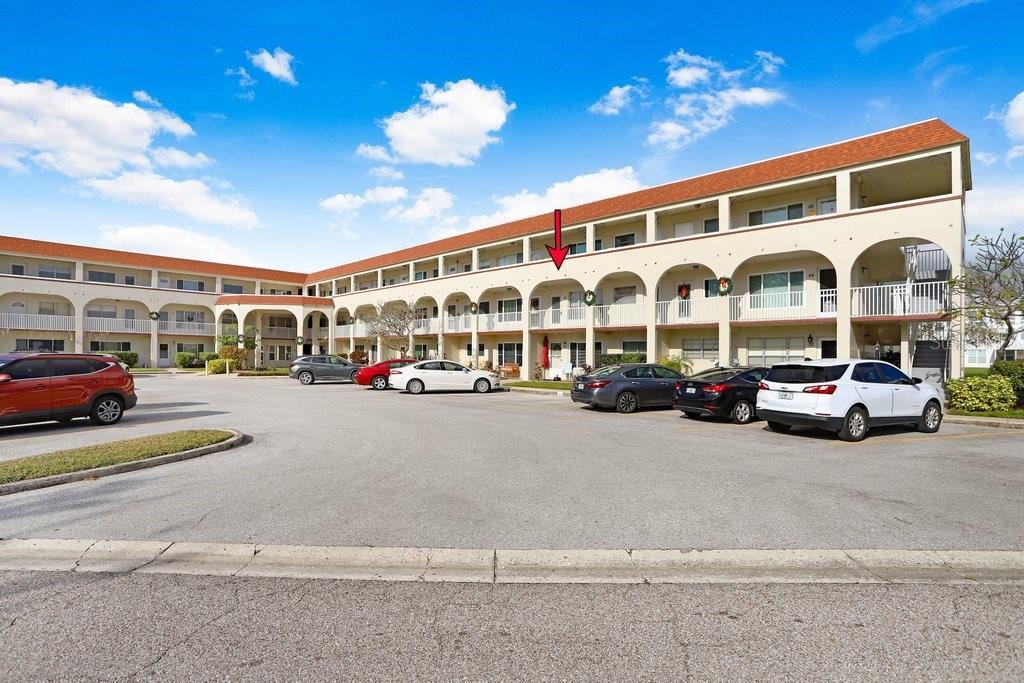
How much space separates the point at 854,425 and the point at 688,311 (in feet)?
49.0

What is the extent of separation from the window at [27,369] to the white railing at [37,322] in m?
37.9

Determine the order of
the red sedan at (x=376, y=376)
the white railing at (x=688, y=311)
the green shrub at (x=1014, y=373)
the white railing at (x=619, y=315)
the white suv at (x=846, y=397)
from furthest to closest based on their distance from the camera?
the white railing at (x=619, y=315)
the red sedan at (x=376, y=376)
the white railing at (x=688, y=311)
the green shrub at (x=1014, y=373)
the white suv at (x=846, y=397)

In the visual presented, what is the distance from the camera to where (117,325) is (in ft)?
143

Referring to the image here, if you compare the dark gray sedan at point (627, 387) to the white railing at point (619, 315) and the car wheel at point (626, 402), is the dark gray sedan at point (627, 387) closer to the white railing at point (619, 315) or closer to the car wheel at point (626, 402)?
the car wheel at point (626, 402)

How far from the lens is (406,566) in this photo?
448 cm

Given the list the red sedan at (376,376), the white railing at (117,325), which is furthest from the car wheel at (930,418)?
the white railing at (117,325)

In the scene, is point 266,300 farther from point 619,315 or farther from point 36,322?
point 619,315

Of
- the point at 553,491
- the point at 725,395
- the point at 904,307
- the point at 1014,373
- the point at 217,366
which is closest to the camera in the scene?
the point at 553,491

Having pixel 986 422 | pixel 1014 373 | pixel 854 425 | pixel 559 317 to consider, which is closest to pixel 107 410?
pixel 854 425

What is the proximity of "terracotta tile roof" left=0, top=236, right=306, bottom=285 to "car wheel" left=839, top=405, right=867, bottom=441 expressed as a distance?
5167cm

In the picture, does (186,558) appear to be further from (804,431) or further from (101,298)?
(101,298)

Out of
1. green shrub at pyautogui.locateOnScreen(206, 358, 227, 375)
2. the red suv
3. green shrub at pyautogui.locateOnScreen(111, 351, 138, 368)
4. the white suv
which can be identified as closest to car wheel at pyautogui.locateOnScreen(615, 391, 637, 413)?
the white suv

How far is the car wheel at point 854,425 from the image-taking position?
34.4ft

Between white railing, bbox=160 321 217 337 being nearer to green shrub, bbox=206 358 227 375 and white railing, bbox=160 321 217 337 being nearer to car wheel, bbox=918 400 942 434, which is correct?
green shrub, bbox=206 358 227 375
